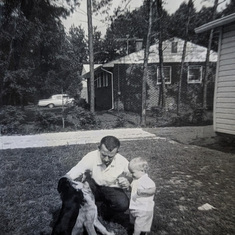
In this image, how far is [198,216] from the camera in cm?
194

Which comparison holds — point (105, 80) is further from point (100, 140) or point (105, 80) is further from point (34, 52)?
point (100, 140)

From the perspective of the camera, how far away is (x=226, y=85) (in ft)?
13.1

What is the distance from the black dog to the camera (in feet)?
5.26

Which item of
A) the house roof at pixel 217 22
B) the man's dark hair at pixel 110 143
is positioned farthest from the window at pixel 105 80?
the man's dark hair at pixel 110 143

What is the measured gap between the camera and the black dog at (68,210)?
5.26ft

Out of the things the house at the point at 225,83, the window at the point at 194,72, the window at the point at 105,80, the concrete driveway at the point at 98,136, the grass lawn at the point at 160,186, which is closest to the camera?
the grass lawn at the point at 160,186

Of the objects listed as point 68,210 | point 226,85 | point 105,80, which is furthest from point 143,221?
point 105,80

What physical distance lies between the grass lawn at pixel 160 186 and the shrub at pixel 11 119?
36 cm

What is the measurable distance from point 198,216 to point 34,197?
5.14 feet

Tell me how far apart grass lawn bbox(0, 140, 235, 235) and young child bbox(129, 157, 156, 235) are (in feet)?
0.64

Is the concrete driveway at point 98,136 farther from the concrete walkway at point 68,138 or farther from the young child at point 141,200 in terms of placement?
the young child at point 141,200

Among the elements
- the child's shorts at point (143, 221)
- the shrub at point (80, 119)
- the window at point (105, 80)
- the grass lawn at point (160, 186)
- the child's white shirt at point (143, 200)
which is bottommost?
the grass lawn at point (160, 186)

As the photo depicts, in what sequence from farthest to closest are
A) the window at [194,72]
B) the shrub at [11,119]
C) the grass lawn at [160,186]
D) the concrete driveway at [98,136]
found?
the window at [194,72] → the shrub at [11,119] → the concrete driveway at [98,136] → the grass lawn at [160,186]

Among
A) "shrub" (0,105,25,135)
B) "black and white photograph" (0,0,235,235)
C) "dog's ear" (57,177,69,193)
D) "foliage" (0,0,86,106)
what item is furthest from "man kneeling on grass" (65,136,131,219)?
"shrub" (0,105,25,135)
